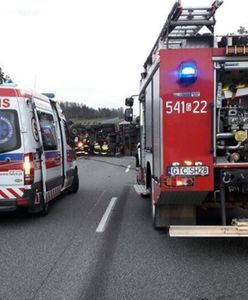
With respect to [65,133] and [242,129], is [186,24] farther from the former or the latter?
[65,133]

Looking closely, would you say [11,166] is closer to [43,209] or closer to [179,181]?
[43,209]

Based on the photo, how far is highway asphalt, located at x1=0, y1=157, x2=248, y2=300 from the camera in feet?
17.6

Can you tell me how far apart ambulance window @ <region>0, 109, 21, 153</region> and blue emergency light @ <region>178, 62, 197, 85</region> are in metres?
3.63

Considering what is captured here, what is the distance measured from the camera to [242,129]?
22.1 ft

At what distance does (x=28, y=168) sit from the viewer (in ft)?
28.9

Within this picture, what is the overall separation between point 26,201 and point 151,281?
12.5ft

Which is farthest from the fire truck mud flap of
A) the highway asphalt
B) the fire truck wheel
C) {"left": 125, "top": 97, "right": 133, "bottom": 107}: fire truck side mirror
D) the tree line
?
the tree line

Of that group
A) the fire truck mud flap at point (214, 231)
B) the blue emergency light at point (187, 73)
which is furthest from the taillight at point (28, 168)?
the blue emergency light at point (187, 73)

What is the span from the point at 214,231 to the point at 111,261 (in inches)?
53.8

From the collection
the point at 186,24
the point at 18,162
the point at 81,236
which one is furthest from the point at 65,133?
the point at 186,24

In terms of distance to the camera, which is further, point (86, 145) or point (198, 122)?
point (86, 145)

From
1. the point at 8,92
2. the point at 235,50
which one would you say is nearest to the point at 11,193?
the point at 8,92

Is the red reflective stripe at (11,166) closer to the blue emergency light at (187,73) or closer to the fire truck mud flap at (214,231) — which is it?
the fire truck mud flap at (214,231)

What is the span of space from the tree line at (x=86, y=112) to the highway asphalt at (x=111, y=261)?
69.8 metres
